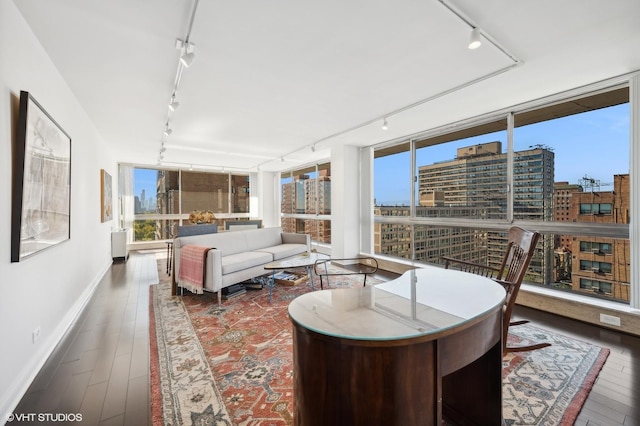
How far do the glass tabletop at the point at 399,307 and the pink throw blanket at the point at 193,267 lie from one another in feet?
8.06

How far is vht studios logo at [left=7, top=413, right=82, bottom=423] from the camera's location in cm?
162

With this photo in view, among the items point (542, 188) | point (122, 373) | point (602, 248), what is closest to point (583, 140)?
point (542, 188)

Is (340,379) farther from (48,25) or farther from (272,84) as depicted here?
(48,25)

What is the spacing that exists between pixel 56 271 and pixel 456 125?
5.27 meters

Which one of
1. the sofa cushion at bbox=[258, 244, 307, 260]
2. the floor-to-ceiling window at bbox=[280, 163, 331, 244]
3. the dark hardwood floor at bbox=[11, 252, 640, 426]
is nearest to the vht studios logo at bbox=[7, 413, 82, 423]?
the dark hardwood floor at bbox=[11, 252, 640, 426]

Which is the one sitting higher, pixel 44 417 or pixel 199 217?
pixel 199 217

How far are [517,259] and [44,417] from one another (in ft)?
10.3

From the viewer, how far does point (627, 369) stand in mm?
2094

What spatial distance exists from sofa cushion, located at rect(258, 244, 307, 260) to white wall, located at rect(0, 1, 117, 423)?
8.25 ft

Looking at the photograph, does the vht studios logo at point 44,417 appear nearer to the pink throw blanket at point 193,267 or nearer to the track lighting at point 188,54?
the pink throw blanket at point 193,267

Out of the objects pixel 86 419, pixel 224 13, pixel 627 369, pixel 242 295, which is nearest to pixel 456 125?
pixel 627 369

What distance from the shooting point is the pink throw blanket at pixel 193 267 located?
3512 millimetres

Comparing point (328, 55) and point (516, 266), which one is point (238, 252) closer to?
point (328, 55)

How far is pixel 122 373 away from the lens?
2.07 meters
